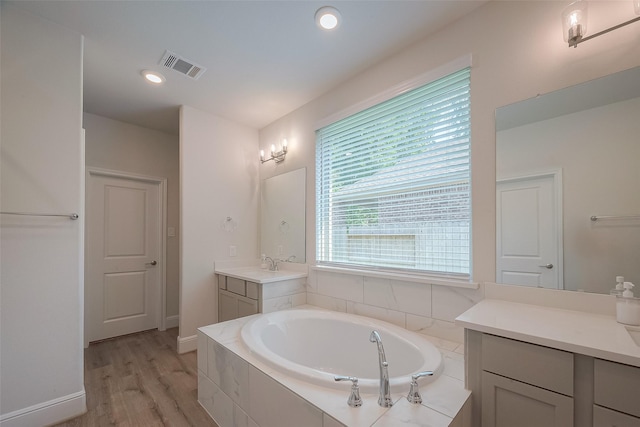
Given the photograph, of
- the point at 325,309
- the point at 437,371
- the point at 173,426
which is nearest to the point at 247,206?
the point at 325,309

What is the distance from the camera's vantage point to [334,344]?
2090 millimetres

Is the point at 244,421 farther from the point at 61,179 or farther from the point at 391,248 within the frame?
the point at 61,179

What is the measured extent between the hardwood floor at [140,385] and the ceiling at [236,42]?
8.43 feet

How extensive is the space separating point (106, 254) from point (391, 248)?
3231mm

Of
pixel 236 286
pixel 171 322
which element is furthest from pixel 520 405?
pixel 171 322

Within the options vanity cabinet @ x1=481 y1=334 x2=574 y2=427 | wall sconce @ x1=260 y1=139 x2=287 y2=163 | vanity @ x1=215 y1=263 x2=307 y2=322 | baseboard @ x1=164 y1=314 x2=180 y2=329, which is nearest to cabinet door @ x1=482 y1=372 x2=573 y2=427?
vanity cabinet @ x1=481 y1=334 x2=574 y2=427

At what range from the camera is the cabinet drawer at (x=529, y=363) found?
96 centimetres

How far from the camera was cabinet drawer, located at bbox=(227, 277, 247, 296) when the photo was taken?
2621 mm

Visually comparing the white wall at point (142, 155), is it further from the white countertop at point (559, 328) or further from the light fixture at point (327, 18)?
the white countertop at point (559, 328)

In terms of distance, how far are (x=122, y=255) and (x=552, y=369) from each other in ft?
13.0

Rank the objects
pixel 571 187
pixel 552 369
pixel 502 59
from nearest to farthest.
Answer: pixel 552 369 < pixel 571 187 < pixel 502 59

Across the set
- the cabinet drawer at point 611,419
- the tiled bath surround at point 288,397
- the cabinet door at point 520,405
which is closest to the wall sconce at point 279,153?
the tiled bath surround at point 288,397

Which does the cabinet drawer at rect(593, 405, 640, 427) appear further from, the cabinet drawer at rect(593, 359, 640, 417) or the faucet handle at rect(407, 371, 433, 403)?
the faucet handle at rect(407, 371, 433, 403)

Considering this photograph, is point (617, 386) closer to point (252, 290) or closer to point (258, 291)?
point (258, 291)
